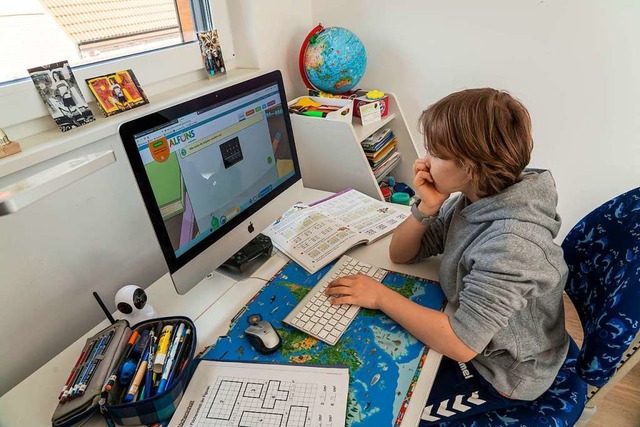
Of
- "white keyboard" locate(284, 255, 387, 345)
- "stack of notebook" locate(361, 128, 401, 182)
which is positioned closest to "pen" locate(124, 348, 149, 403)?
"white keyboard" locate(284, 255, 387, 345)

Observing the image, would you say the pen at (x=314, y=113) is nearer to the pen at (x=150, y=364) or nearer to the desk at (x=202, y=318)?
the desk at (x=202, y=318)

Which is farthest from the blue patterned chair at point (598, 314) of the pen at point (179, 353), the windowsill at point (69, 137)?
the windowsill at point (69, 137)

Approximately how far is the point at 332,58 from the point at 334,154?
38cm

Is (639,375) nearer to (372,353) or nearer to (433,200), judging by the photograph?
(433,200)

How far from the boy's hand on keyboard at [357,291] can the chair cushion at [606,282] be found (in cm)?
45

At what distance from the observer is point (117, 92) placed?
109cm

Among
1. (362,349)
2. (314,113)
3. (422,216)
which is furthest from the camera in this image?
(314,113)

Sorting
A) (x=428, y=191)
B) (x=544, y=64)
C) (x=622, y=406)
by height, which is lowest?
(x=622, y=406)

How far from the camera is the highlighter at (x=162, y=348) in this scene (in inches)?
28.9

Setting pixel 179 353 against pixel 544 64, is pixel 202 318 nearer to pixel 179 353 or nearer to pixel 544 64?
pixel 179 353

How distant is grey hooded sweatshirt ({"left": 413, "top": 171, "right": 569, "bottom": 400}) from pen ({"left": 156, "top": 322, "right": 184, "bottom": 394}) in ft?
1.73

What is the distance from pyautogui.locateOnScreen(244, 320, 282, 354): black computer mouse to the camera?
2.71 feet

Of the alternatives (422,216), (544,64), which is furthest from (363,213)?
(544,64)

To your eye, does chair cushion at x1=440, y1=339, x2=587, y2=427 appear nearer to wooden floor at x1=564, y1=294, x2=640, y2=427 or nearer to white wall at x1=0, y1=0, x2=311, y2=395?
wooden floor at x1=564, y1=294, x2=640, y2=427
